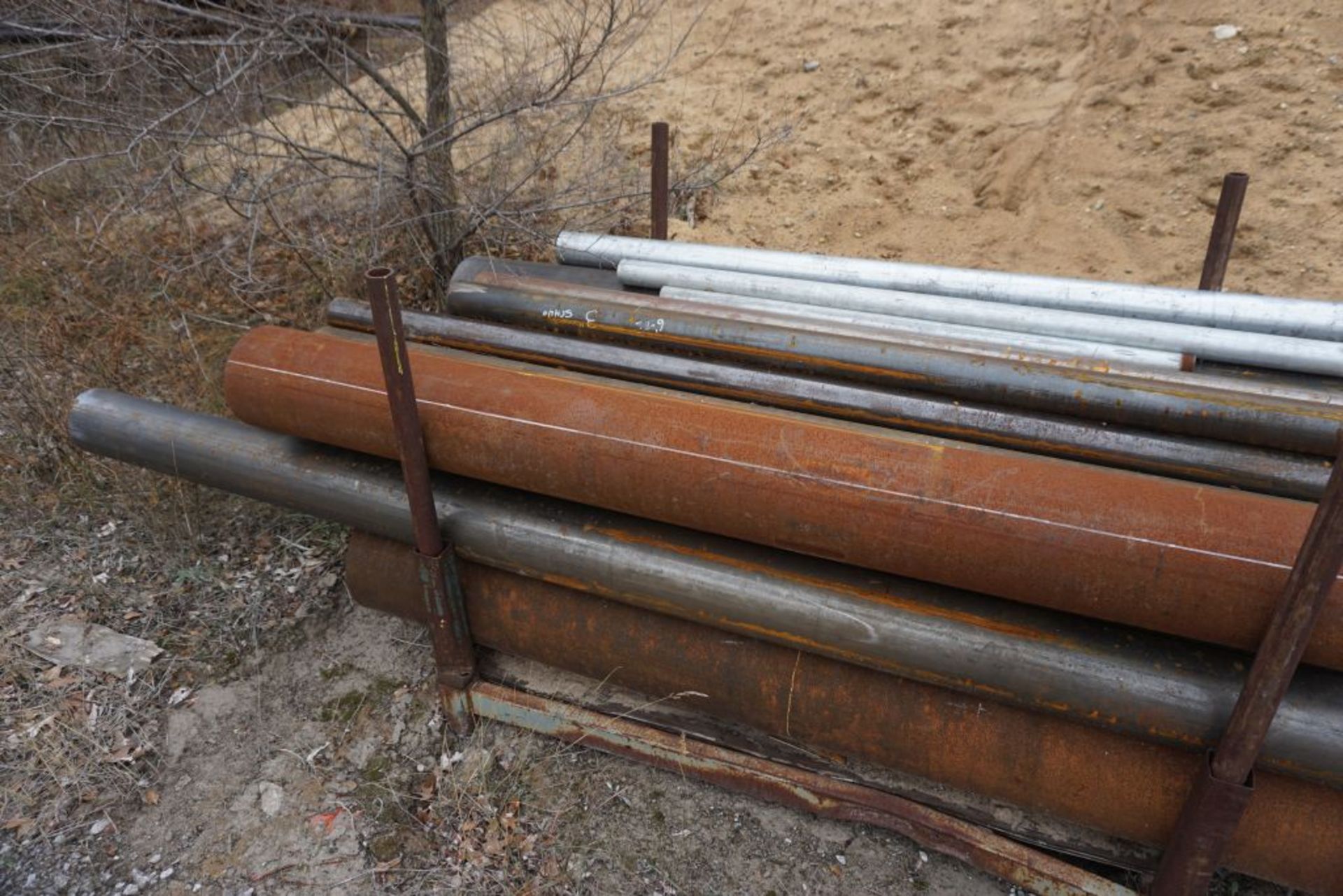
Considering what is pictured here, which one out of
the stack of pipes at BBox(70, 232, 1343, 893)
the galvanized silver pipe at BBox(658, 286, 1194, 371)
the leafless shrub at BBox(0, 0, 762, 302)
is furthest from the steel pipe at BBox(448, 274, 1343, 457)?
the leafless shrub at BBox(0, 0, 762, 302)

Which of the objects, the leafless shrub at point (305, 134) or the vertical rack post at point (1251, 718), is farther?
the leafless shrub at point (305, 134)

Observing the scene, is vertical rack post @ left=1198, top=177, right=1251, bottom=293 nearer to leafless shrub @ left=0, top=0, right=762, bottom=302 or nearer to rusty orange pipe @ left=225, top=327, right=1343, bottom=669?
rusty orange pipe @ left=225, top=327, right=1343, bottom=669

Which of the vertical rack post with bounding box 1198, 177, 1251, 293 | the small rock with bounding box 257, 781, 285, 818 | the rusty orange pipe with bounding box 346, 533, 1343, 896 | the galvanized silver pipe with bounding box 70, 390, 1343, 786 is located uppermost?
the vertical rack post with bounding box 1198, 177, 1251, 293

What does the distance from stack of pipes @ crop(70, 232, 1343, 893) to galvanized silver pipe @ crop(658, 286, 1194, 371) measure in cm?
2

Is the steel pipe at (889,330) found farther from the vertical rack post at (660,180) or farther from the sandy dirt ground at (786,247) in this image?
the sandy dirt ground at (786,247)

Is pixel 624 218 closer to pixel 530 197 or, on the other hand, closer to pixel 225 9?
pixel 530 197

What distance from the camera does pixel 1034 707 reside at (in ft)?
A: 6.36

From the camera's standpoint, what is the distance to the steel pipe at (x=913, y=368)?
2.07m

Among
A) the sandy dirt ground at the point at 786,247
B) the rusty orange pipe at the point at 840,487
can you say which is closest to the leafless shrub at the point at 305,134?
the sandy dirt ground at the point at 786,247

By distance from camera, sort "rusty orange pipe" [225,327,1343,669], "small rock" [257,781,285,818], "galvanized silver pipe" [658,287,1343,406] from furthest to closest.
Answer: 1. "small rock" [257,781,285,818]
2. "galvanized silver pipe" [658,287,1343,406]
3. "rusty orange pipe" [225,327,1343,669]

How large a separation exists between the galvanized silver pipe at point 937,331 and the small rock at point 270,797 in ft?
7.18

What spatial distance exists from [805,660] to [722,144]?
18.0 ft

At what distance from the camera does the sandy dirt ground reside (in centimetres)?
238

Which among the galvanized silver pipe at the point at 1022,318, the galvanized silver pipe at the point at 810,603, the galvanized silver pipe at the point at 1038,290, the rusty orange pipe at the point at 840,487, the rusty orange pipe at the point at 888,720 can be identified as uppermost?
the galvanized silver pipe at the point at 1038,290
